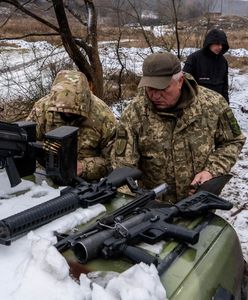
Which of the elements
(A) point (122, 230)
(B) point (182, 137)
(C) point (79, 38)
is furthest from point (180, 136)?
(C) point (79, 38)

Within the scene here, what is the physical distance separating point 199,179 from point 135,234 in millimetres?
1187

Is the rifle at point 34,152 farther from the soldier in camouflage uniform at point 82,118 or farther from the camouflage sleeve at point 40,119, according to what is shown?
the camouflage sleeve at point 40,119

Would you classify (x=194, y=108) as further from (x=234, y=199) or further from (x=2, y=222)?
(x=234, y=199)

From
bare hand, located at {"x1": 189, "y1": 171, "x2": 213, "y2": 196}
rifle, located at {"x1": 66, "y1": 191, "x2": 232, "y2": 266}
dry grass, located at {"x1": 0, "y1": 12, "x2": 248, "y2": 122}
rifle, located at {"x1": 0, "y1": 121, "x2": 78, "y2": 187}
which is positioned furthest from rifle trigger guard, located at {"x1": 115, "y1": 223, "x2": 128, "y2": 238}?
dry grass, located at {"x1": 0, "y1": 12, "x2": 248, "y2": 122}

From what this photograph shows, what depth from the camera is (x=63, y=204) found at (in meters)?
1.88

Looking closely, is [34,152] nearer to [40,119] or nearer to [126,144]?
[126,144]

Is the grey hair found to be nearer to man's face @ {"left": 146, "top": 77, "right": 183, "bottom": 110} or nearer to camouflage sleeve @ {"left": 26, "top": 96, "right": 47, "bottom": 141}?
man's face @ {"left": 146, "top": 77, "right": 183, "bottom": 110}

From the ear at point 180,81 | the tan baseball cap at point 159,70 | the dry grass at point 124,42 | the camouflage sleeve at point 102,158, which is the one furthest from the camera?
the dry grass at point 124,42

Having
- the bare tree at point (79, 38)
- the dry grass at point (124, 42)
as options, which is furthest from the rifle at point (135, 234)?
the dry grass at point (124, 42)

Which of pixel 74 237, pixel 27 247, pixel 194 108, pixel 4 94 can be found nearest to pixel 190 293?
pixel 74 237

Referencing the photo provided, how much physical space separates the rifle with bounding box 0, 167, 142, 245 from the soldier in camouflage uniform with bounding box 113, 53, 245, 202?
0.62 meters

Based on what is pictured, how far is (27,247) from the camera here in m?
1.63

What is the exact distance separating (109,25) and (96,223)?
7.99 m

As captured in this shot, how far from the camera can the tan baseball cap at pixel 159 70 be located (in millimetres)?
2633
